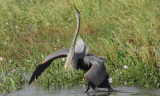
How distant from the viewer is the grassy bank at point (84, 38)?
23.4 feet

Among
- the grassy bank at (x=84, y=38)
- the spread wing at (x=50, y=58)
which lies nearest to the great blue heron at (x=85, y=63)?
the spread wing at (x=50, y=58)

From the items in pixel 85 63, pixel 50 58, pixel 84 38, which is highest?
pixel 84 38

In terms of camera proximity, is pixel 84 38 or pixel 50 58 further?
pixel 84 38

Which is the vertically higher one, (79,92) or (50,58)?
(50,58)

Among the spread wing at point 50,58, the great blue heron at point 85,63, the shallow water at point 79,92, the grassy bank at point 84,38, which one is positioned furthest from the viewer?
the grassy bank at point 84,38

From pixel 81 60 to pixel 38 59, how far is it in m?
2.14

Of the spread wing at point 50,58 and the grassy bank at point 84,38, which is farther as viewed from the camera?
the grassy bank at point 84,38

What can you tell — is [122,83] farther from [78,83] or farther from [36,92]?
[36,92]

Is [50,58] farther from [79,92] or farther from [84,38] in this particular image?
[84,38]

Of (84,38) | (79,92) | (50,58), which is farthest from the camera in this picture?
(84,38)

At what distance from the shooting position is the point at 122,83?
7141 millimetres

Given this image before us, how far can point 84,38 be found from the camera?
1023 centimetres

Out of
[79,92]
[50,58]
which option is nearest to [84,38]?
[79,92]

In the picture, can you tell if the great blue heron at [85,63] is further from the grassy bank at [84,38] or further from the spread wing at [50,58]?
the grassy bank at [84,38]
